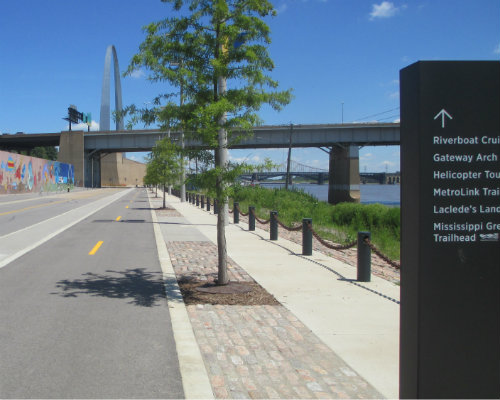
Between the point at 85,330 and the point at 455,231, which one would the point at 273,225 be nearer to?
the point at 85,330

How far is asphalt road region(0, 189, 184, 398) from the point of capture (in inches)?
157

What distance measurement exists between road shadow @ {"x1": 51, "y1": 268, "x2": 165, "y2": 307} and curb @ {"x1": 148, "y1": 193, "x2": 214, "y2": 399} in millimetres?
224

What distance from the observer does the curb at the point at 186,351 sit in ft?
12.8

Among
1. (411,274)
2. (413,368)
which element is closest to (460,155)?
(411,274)

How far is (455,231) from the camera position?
9.56ft

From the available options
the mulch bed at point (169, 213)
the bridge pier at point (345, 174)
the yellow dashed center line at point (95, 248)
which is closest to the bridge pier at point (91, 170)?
the bridge pier at point (345, 174)

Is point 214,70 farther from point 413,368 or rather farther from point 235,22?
point 413,368

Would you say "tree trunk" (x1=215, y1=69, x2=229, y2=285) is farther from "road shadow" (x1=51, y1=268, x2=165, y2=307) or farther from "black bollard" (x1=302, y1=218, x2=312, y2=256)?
"black bollard" (x1=302, y1=218, x2=312, y2=256)

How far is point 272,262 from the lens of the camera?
10.2 m

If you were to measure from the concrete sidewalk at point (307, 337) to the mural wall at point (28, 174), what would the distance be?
46.3 metres

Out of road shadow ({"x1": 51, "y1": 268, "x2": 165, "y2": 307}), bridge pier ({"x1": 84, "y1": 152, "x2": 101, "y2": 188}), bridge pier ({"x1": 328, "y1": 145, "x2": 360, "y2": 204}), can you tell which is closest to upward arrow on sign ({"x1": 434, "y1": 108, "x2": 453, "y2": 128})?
road shadow ({"x1": 51, "y1": 268, "x2": 165, "y2": 307})

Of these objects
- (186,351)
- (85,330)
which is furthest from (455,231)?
(85,330)

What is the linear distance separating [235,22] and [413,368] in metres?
5.96

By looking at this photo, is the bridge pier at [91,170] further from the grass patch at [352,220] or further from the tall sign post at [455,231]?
the tall sign post at [455,231]
